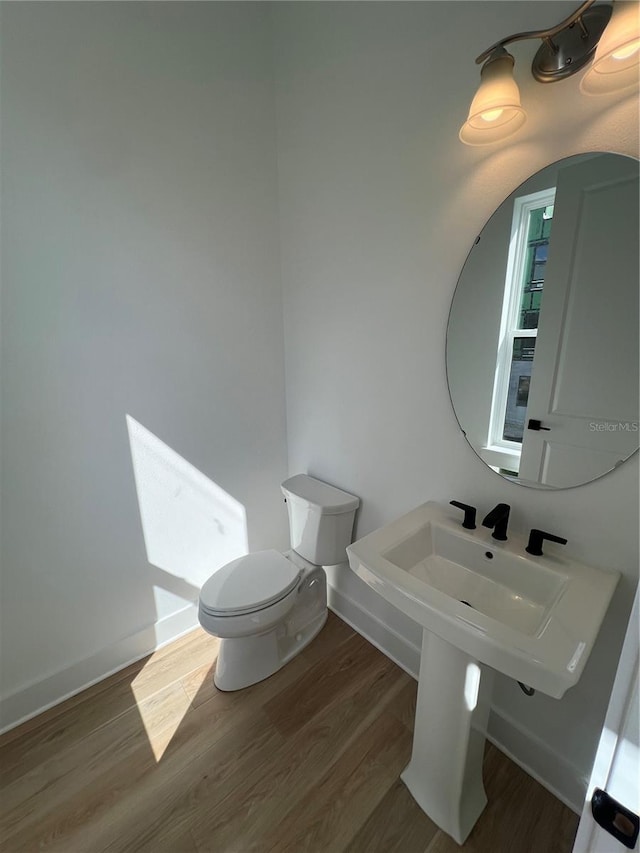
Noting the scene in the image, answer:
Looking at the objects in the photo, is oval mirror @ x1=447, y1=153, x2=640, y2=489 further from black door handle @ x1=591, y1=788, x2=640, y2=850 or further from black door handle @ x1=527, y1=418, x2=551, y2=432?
black door handle @ x1=591, y1=788, x2=640, y2=850

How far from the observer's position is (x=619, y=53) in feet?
2.46

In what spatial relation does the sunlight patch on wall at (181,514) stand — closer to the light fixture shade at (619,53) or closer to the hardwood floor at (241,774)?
the hardwood floor at (241,774)

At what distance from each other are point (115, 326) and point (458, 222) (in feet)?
4.29

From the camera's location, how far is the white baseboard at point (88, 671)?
140 cm

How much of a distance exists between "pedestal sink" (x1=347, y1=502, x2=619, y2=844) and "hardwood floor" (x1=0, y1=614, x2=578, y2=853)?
12cm

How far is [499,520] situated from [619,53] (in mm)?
1133

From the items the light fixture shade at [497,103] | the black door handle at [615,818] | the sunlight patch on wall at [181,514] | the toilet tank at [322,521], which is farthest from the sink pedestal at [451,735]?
the light fixture shade at [497,103]

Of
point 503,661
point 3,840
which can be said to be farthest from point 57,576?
point 503,661

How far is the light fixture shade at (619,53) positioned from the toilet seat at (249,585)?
70.5 inches

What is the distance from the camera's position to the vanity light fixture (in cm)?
74

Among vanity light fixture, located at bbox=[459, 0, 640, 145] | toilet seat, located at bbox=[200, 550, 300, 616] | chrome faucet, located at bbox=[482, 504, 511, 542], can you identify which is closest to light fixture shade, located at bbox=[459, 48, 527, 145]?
vanity light fixture, located at bbox=[459, 0, 640, 145]

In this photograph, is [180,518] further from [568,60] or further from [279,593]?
[568,60]

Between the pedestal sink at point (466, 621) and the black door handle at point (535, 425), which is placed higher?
the black door handle at point (535, 425)

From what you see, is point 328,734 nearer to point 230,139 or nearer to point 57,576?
point 57,576
